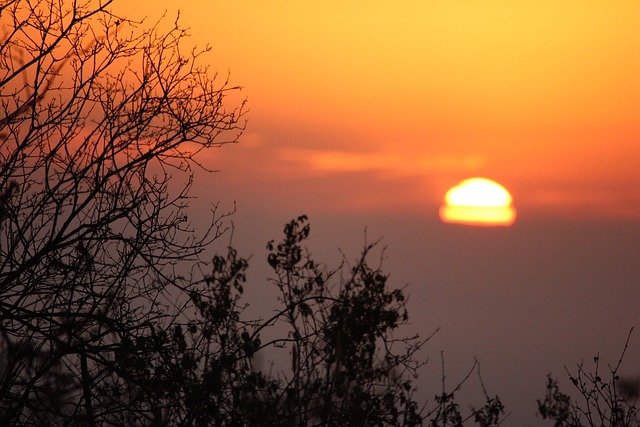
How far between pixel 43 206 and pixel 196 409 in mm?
2284

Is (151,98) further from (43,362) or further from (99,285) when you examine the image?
(43,362)

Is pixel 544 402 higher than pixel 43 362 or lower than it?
lower

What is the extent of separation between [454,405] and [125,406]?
16.9 ft

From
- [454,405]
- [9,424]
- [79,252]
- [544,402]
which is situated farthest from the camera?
[544,402]

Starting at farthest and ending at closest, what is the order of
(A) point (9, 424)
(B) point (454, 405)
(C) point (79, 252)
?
1. (B) point (454, 405)
2. (C) point (79, 252)
3. (A) point (9, 424)

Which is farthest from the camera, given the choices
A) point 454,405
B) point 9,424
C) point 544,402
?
point 544,402

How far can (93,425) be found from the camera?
7.80 meters

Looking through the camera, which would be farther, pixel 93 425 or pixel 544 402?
pixel 544 402

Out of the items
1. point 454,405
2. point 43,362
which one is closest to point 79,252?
point 43,362

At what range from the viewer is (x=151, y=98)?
9352mm

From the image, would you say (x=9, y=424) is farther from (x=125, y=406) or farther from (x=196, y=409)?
(x=196, y=409)

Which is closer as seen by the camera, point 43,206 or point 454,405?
point 43,206

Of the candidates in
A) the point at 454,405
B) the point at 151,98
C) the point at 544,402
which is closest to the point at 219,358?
the point at 151,98

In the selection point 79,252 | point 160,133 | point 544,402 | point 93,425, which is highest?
point 160,133
